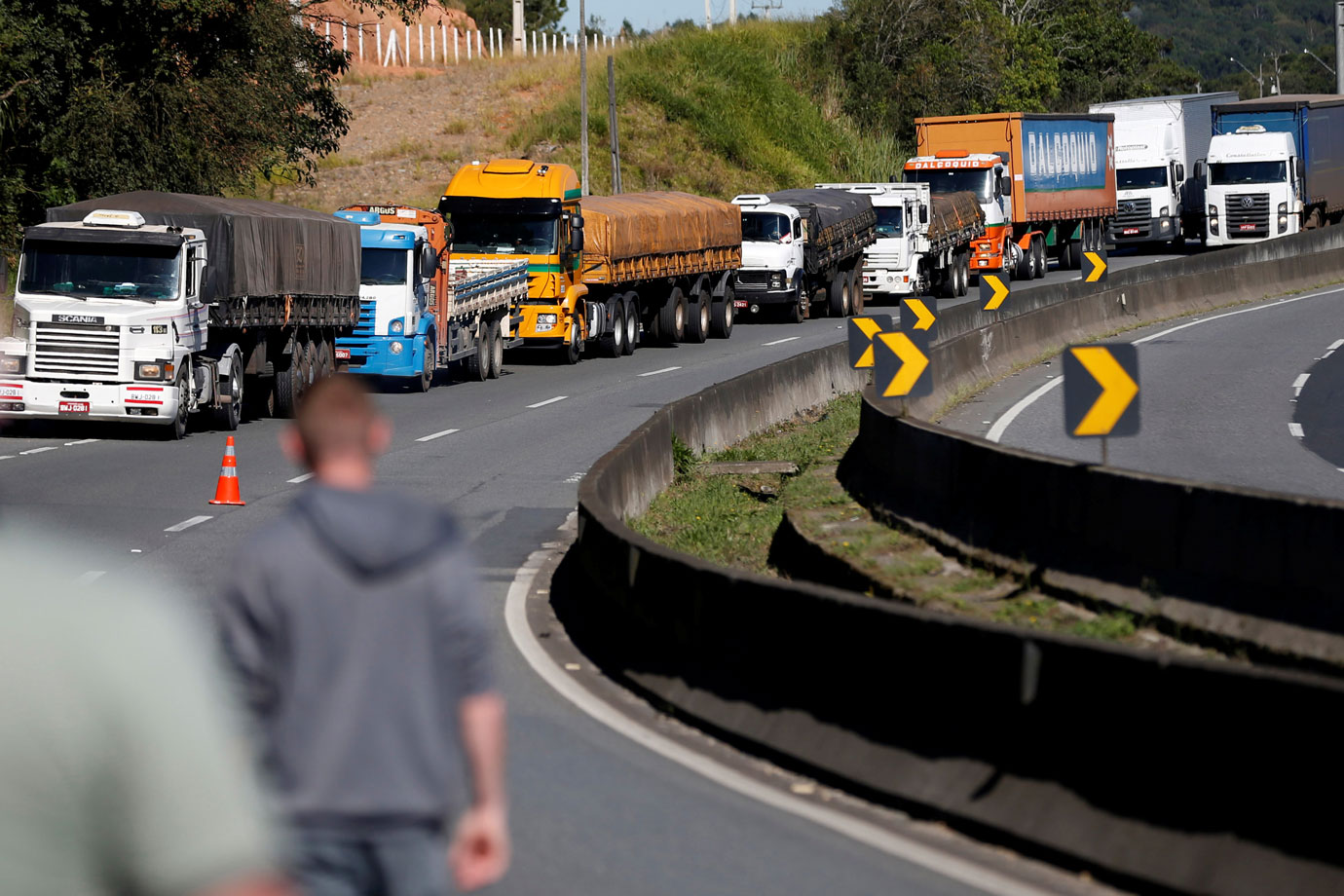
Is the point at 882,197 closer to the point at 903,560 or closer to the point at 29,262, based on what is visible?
the point at 29,262

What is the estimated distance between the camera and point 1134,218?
207ft

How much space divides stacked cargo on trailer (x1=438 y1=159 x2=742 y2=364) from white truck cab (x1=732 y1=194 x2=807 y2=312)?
4.52 meters

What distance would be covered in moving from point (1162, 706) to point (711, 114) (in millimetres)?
75580

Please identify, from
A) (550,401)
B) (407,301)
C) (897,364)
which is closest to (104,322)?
(550,401)

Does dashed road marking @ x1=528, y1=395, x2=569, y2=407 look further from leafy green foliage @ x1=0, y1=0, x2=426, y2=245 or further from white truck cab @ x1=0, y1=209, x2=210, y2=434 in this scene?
leafy green foliage @ x1=0, y1=0, x2=426, y2=245

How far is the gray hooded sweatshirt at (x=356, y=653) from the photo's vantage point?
3691 millimetres

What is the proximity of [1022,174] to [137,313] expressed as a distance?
114 ft

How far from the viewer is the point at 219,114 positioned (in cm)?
3862

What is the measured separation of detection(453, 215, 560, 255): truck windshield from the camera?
33.9 m

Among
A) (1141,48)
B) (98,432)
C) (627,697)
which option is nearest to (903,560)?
(627,697)

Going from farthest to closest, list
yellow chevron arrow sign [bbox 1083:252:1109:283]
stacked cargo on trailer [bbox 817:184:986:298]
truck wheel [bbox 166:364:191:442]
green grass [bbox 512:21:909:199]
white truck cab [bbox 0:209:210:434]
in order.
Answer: green grass [bbox 512:21:909:199] → stacked cargo on trailer [bbox 817:184:986:298] → yellow chevron arrow sign [bbox 1083:252:1109:283] → truck wheel [bbox 166:364:191:442] → white truck cab [bbox 0:209:210:434]

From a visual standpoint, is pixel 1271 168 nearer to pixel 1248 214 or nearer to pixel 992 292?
pixel 1248 214

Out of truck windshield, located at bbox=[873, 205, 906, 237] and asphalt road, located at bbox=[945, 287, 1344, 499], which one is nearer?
asphalt road, located at bbox=[945, 287, 1344, 499]

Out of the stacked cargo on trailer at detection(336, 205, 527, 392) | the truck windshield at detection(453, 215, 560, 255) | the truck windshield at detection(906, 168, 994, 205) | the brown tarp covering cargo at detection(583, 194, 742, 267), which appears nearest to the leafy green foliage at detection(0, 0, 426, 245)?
the truck windshield at detection(453, 215, 560, 255)
